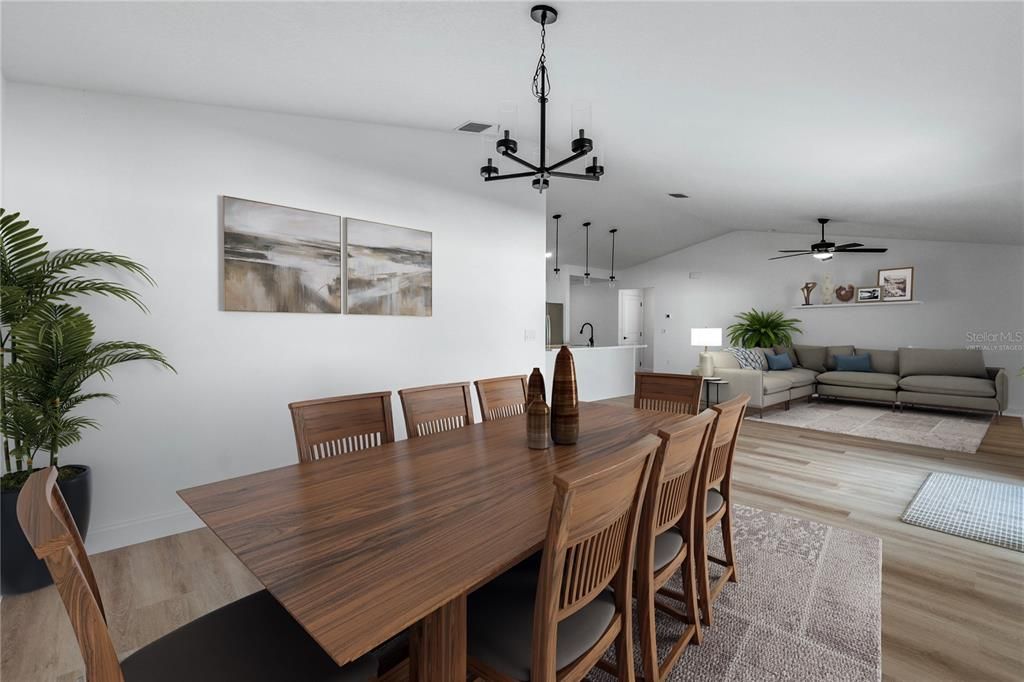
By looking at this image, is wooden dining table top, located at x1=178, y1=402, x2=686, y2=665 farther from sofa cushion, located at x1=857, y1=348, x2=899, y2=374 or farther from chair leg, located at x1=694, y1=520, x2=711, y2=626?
sofa cushion, located at x1=857, y1=348, x2=899, y2=374

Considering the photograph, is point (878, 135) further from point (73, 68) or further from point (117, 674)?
point (73, 68)

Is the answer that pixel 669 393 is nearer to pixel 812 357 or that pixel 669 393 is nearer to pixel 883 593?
pixel 883 593

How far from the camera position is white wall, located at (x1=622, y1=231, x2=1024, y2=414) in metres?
6.46

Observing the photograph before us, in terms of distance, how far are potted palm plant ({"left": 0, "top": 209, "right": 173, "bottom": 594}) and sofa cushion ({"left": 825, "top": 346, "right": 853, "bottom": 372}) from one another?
28.6 ft

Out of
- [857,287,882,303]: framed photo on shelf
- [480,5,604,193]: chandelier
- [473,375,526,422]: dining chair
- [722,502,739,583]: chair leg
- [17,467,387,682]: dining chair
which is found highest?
[480,5,604,193]: chandelier

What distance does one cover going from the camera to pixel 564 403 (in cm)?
188

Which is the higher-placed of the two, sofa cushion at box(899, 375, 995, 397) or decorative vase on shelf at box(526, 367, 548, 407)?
decorative vase on shelf at box(526, 367, 548, 407)

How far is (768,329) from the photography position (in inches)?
317

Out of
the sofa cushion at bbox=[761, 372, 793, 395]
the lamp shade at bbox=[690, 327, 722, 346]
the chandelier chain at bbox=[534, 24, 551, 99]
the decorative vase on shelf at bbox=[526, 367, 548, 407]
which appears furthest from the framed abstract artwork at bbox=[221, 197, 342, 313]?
the sofa cushion at bbox=[761, 372, 793, 395]

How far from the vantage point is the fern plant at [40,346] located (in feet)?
6.84

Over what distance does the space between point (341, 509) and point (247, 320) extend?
6.99 ft

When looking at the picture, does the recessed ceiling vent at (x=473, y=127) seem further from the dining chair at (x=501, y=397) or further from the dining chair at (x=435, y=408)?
the dining chair at (x=435, y=408)

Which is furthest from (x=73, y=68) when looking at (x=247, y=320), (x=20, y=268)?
(x=247, y=320)

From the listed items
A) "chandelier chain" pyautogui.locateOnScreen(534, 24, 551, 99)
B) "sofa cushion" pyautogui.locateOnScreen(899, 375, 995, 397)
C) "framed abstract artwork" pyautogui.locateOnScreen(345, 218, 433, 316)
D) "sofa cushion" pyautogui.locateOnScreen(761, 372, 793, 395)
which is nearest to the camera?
"chandelier chain" pyautogui.locateOnScreen(534, 24, 551, 99)
